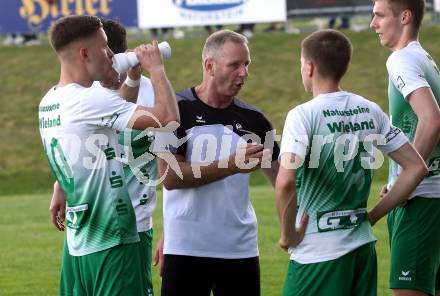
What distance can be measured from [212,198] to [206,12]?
22252 mm

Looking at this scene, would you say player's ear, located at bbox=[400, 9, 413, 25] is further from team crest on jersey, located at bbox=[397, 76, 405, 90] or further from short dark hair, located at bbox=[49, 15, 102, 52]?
short dark hair, located at bbox=[49, 15, 102, 52]

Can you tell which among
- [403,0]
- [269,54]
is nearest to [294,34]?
[269,54]

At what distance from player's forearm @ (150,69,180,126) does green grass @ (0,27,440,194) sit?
17723 millimetres

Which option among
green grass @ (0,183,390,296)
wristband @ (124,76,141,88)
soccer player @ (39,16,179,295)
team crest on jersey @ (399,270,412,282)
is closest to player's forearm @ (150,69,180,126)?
soccer player @ (39,16,179,295)

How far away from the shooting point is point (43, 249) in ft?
48.2

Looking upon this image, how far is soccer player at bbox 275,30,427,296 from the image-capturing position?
→ 6.80m

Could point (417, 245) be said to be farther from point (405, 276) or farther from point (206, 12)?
point (206, 12)

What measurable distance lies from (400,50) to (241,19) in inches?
853

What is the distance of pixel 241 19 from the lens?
2950 cm

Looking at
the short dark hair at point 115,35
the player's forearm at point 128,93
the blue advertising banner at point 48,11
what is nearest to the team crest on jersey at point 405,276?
the player's forearm at point 128,93

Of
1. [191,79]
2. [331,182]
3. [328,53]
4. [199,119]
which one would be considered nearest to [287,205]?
[331,182]

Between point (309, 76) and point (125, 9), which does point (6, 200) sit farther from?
point (309, 76)

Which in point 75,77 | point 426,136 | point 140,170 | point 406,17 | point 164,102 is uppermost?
point 406,17

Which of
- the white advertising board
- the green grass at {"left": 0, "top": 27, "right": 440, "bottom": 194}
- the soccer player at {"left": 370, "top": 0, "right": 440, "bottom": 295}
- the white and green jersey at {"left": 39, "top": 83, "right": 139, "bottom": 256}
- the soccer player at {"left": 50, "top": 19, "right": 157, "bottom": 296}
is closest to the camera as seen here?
the white and green jersey at {"left": 39, "top": 83, "right": 139, "bottom": 256}
